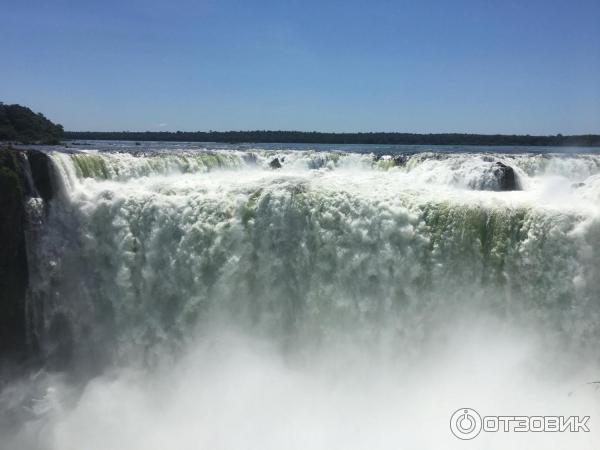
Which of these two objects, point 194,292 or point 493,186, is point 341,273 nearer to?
point 194,292

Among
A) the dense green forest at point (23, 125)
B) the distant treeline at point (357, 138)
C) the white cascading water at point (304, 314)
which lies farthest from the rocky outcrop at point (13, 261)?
the distant treeline at point (357, 138)

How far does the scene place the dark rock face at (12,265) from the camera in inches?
398

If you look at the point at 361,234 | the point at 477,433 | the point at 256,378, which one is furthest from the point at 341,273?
the point at 477,433

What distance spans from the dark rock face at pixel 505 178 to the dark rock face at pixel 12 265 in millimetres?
12208

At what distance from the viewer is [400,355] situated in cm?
1014

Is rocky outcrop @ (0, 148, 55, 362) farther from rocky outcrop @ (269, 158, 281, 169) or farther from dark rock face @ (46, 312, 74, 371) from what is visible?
rocky outcrop @ (269, 158, 281, 169)

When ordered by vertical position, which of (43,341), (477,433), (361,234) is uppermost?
(361,234)

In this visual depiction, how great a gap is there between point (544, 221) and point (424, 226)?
219 cm

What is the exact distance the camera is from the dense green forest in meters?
29.8

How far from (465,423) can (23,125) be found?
3186 centimetres

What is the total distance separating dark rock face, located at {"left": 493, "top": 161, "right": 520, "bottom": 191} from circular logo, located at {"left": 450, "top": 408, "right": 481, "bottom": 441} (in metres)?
7.83

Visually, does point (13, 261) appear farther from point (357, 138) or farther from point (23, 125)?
point (357, 138)

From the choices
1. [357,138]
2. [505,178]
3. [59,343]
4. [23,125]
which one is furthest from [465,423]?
[357,138]

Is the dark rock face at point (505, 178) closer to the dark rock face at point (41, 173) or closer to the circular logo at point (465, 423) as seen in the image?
the circular logo at point (465, 423)
